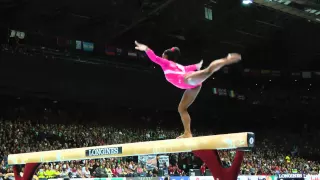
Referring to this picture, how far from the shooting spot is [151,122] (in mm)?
25641

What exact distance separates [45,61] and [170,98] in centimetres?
820

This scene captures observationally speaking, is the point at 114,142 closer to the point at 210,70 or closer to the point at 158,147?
the point at 158,147

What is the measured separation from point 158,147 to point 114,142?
15809mm

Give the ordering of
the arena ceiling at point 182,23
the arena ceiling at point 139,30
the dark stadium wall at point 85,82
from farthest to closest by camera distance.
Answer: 1. the arena ceiling at point 182,23
2. the arena ceiling at point 139,30
3. the dark stadium wall at point 85,82

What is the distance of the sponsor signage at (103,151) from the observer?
559 cm

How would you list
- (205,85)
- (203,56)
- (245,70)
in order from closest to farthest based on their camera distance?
(205,85)
(203,56)
(245,70)

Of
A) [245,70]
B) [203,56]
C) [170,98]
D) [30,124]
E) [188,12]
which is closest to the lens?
[30,124]

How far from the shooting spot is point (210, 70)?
195 inches

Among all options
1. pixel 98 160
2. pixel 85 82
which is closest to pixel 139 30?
pixel 85 82

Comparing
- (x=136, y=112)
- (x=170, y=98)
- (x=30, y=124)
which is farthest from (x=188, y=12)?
(x=30, y=124)

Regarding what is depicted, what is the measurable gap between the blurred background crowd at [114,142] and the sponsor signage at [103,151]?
290 inches

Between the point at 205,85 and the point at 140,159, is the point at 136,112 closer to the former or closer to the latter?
the point at 205,85

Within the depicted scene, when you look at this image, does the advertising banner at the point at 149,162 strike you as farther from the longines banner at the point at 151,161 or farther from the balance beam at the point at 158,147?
the balance beam at the point at 158,147

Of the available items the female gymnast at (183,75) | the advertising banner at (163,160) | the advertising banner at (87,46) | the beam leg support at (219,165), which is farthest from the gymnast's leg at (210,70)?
the advertising banner at (87,46)
